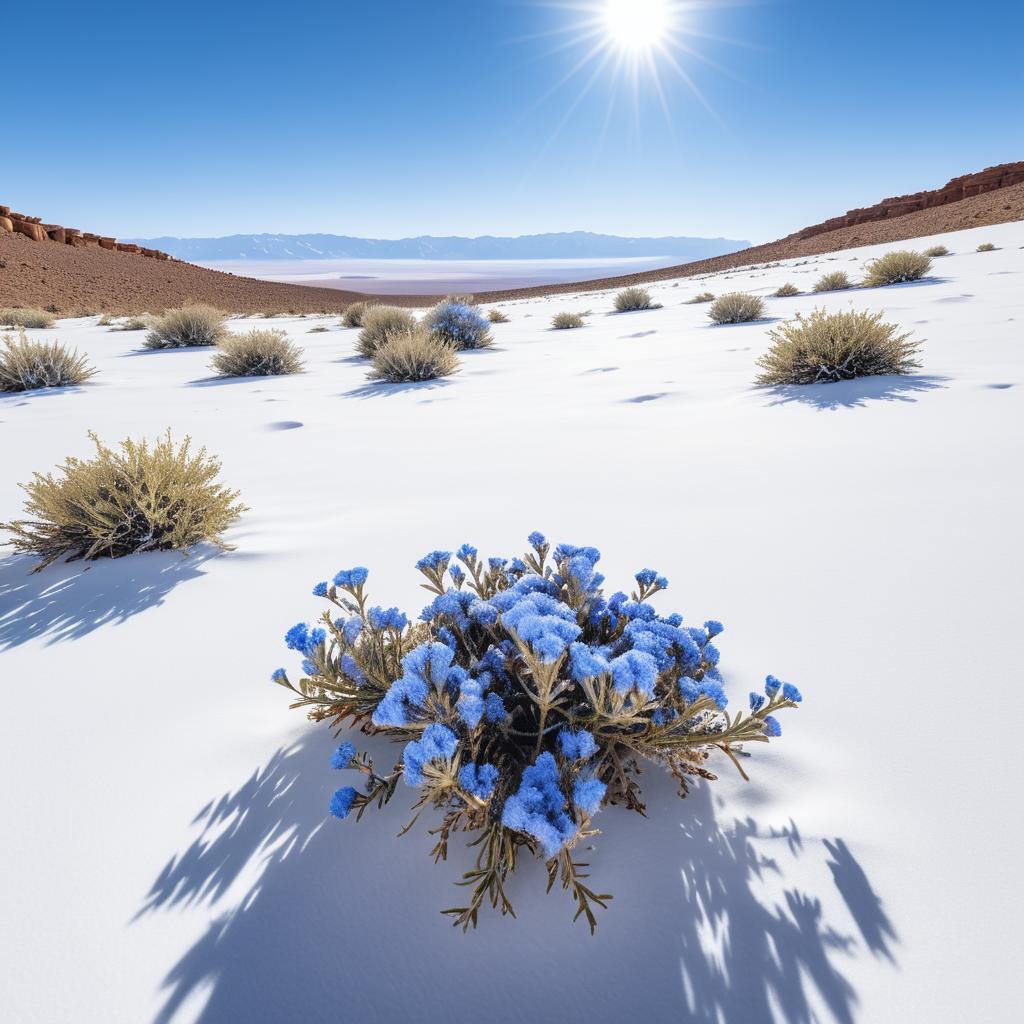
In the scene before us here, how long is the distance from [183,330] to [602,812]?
11.7 meters

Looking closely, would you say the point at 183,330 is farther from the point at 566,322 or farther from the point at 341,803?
the point at 341,803

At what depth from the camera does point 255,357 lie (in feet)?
24.2

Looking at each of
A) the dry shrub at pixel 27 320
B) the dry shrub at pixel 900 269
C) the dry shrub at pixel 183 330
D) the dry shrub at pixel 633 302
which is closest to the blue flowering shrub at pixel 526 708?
the dry shrub at pixel 183 330

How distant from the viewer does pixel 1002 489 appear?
2.45 m

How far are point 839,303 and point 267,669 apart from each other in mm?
10133

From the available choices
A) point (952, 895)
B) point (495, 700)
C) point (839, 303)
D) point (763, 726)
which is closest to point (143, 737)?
point (495, 700)

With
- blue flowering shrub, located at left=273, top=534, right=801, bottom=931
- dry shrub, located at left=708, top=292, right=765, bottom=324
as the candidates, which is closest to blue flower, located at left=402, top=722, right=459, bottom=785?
blue flowering shrub, located at left=273, top=534, right=801, bottom=931

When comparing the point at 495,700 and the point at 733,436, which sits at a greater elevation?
the point at 495,700

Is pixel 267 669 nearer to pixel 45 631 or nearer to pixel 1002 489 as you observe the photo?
pixel 45 631

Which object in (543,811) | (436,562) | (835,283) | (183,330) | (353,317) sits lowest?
(835,283)

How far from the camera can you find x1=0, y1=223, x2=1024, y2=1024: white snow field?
0.91 m

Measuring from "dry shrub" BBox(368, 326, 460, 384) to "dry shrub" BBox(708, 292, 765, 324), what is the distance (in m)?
4.47

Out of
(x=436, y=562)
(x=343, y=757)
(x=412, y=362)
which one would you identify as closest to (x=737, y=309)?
(x=412, y=362)

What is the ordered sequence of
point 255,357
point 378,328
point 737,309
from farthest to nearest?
point 378,328
point 737,309
point 255,357
